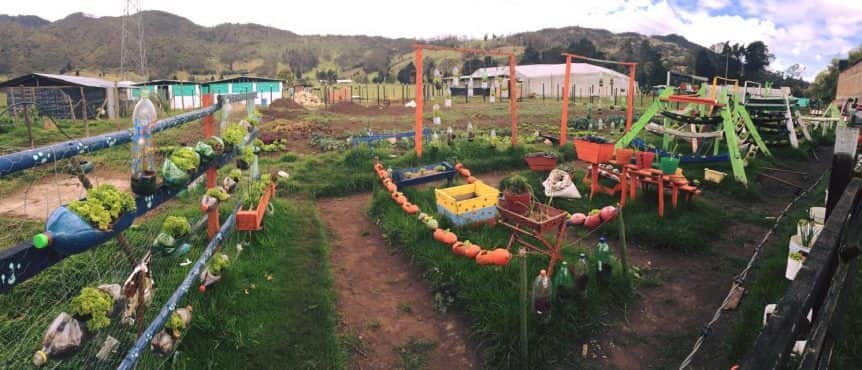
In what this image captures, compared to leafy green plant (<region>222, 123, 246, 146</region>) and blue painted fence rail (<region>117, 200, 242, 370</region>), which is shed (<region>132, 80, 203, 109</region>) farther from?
blue painted fence rail (<region>117, 200, 242, 370</region>)

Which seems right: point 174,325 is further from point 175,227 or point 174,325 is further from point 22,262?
point 22,262

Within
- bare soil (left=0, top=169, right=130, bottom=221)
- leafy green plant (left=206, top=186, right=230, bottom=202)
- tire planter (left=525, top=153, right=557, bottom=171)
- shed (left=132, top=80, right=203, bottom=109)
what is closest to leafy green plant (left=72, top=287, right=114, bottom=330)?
leafy green plant (left=206, top=186, right=230, bottom=202)

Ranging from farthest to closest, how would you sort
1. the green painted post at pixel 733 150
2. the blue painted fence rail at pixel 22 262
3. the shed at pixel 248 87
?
the shed at pixel 248 87 → the green painted post at pixel 733 150 → the blue painted fence rail at pixel 22 262

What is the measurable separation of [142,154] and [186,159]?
0.82m

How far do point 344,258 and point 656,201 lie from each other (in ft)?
17.8

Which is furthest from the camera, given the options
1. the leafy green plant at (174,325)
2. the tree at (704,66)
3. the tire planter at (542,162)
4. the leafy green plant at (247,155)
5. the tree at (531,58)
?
the tree at (531,58)

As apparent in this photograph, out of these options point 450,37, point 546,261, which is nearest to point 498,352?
point 546,261

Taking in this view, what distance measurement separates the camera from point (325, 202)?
10102 millimetres

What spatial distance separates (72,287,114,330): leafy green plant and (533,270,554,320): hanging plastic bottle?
347 cm

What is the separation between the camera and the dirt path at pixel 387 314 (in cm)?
478

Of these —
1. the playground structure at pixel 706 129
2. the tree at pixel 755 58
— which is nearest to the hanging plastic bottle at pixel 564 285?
the playground structure at pixel 706 129

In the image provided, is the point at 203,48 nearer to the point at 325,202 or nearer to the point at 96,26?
the point at 96,26

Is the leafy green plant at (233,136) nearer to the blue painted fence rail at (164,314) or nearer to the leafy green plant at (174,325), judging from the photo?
the blue painted fence rail at (164,314)

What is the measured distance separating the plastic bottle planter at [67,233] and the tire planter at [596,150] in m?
7.57
